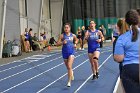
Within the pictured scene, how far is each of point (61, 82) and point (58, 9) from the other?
27619 mm

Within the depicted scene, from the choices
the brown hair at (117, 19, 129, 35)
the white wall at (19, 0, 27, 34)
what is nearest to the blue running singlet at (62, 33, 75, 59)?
the brown hair at (117, 19, 129, 35)

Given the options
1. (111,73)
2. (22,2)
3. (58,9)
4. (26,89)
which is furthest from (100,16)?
(26,89)

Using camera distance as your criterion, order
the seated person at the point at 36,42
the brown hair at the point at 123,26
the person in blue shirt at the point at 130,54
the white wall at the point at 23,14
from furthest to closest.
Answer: the white wall at the point at 23,14 → the seated person at the point at 36,42 → the brown hair at the point at 123,26 → the person in blue shirt at the point at 130,54

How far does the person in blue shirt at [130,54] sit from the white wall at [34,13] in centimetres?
2784

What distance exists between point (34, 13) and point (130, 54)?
92.6 ft

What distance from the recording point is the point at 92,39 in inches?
515

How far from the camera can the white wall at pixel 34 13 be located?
33.0 m

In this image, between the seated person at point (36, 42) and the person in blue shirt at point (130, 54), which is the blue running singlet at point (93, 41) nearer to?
the person in blue shirt at point (130, 54)

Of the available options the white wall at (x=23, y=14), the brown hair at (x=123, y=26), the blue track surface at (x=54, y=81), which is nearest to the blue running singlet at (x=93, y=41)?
the blue track surface at (x=54, y=81)

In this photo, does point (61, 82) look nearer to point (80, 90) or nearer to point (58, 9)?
point (80, 90)

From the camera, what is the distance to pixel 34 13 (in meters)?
33.2

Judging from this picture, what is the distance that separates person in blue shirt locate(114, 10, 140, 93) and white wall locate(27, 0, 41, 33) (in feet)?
91.4

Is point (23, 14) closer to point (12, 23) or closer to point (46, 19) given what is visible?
point (12, 23)

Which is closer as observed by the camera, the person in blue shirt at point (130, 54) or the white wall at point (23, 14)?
the person in blue shirt at point (130, 54)
